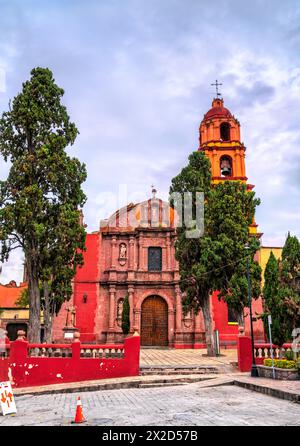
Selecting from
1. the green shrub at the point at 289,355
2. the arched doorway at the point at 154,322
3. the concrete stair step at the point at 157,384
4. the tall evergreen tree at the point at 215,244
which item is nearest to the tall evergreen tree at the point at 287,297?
the green shrub at the point at 289,355

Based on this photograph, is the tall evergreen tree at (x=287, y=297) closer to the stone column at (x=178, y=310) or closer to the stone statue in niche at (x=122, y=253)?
the stone column at (x=178, y=310)

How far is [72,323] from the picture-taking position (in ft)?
82.5

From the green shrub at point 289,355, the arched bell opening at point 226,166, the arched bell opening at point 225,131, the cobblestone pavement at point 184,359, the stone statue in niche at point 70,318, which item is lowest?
the cobblestone pavement at point 184,359

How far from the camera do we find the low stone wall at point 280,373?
12.4m

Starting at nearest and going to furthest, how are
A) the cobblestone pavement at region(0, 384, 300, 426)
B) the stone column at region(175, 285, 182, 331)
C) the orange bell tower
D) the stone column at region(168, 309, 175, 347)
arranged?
the cobblestone pavement at region(0, 384, 300, 426) < the stone column at region(168, 309, 175, 347) < the stone column at region(175, 285, 182, 331) < the orange bell tower

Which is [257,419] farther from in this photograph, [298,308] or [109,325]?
[109,325]

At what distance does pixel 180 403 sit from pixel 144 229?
20.9 meters

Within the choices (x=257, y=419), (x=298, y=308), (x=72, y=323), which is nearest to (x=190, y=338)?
(x=72, y=323)

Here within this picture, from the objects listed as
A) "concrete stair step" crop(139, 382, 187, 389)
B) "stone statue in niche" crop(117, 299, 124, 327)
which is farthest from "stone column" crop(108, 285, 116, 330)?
"concrete stair step" crop(139, 382, 187, 389)

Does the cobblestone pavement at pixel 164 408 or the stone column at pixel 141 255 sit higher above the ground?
the stone column at pixel 141 255

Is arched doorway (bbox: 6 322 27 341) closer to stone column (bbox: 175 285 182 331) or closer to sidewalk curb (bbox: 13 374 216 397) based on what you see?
stone column (bbox: 175 285 182 331)

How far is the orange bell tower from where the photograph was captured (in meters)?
31.1

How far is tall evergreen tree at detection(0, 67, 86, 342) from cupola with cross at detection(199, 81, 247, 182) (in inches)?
639

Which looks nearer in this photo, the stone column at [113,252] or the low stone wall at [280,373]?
the low stone wall at [280,373]
